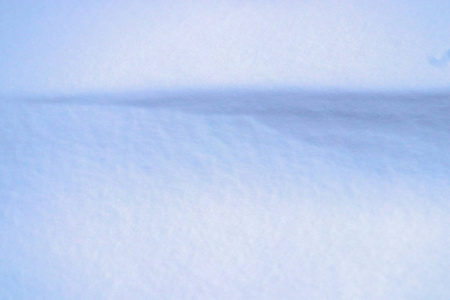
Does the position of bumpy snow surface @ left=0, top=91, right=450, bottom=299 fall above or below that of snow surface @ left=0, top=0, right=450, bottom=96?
below

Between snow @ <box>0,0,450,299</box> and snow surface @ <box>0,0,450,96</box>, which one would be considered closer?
snow @ <box>0,0,450,299</box>

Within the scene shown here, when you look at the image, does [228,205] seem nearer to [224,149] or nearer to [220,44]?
[224,149]

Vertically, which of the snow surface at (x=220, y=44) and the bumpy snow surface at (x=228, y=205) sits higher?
the snow surface at (x=220, y=44)

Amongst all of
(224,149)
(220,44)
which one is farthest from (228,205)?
(220,44)

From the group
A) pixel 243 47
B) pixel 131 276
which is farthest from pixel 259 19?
pixel 131 276

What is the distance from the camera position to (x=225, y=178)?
0.89 feet

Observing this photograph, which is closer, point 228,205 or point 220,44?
point 228,205

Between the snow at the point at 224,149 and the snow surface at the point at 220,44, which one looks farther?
the snow surface at the point at 220,44

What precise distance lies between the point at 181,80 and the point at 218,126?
70 millimetres

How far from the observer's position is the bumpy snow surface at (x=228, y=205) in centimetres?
24

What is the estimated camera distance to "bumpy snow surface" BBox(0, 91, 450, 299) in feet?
0.78

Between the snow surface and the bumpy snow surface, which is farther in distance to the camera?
the snow surface

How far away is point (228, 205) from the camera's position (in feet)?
0.85

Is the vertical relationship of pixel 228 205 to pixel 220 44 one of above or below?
below
